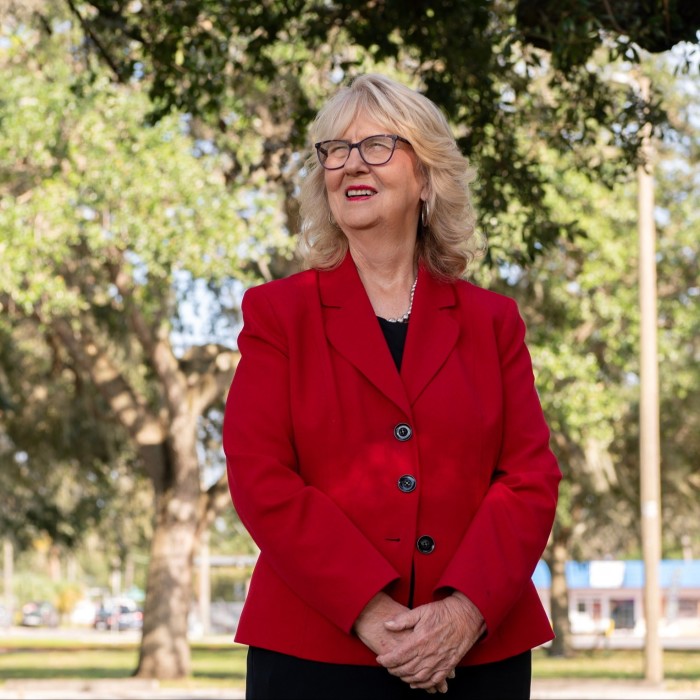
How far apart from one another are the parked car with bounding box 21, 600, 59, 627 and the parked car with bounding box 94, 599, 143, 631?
369 centimetres

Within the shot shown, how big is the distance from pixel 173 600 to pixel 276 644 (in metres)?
18.1

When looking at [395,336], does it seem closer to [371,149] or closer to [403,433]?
[403,433]

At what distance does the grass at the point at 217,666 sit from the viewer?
20.8 metres

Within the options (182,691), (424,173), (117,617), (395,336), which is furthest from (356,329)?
(117,617)

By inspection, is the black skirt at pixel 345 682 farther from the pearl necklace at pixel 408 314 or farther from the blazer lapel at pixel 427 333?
the pearl necklace at pixel 408 314

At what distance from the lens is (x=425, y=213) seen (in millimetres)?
3225

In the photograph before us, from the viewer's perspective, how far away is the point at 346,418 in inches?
112

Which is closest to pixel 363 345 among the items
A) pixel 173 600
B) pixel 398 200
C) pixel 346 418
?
pixel 346 418

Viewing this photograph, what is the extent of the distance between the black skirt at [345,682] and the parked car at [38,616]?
6761cm

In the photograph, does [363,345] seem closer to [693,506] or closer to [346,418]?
[346,418]

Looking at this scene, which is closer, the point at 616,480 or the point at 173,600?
the point at 173,600

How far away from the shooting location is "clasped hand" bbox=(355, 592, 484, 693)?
8.61 feet

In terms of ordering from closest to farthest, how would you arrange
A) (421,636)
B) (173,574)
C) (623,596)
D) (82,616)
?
(421,636) → (173,574) → (623,596) → (82,616)

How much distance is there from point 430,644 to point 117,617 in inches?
2353
